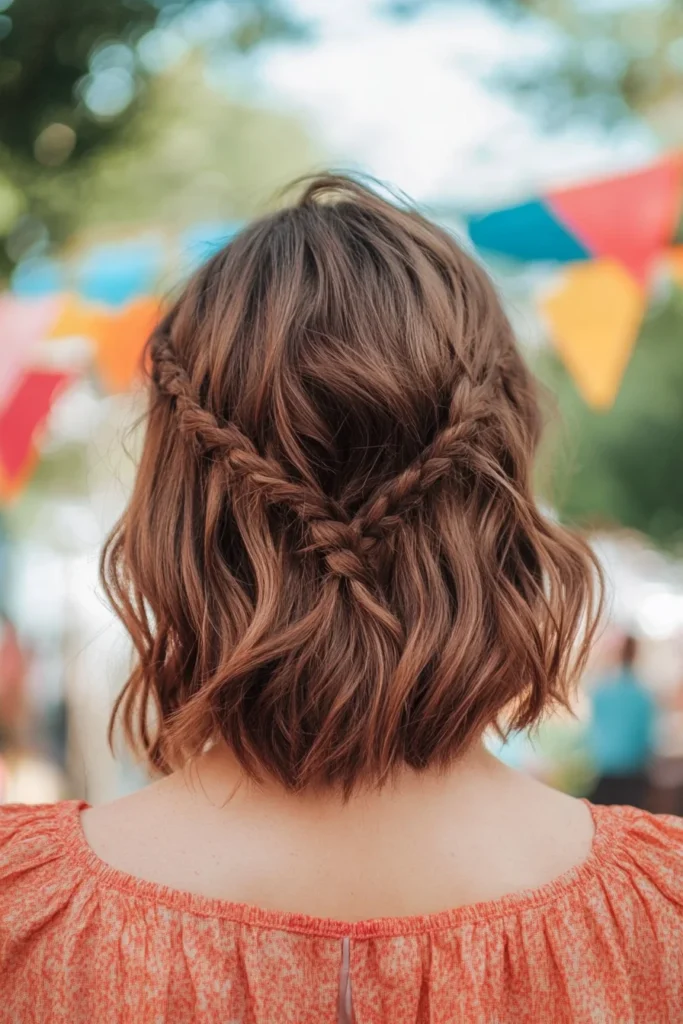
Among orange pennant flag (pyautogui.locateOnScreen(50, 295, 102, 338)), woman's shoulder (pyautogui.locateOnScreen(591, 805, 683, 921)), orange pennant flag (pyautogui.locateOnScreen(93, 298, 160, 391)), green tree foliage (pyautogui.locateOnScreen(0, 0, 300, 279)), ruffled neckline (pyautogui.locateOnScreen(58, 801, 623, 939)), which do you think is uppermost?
green tree foliage (pyautogui.locateOnScreen(0, 0, 300, 279))

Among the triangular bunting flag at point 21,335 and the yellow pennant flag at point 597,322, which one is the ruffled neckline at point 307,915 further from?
the triangular bunting flag at point 21,335

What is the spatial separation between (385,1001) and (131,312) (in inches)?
117

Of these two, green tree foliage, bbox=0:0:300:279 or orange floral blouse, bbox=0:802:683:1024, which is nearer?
orange floral blouse, bbox=0:802:683:1024

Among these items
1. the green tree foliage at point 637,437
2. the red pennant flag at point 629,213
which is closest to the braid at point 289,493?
the red pennant flag at point 629,213

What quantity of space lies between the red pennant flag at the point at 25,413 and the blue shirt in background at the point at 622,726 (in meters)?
3.42

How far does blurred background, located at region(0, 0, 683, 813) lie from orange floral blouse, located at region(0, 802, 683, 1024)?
26.7 inches

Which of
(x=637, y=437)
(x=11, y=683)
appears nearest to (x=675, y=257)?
(x=637, y=437)

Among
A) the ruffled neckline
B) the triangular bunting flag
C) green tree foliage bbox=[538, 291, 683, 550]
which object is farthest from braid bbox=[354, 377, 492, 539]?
green tree foliage bbox=[538, 291, 683, 550]

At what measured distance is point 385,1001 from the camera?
0.93 meters

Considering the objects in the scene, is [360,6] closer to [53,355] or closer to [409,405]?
[53,355]

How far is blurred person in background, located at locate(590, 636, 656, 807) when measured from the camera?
16.6ft

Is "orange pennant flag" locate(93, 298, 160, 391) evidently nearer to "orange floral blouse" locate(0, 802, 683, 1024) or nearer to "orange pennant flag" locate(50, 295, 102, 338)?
"orange pennant flag" locate(50, 295, 102, 338)

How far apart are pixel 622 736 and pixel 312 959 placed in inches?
178

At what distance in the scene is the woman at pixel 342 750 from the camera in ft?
3.06
